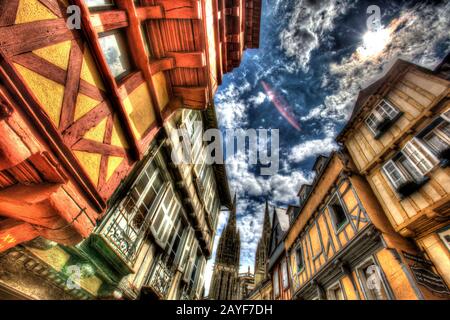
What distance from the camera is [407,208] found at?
17.5 ft

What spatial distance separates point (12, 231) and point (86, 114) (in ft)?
5.00

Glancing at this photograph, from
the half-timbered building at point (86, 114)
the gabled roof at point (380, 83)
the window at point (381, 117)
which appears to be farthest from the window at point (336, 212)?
the half-timbered building at point (86, 114)

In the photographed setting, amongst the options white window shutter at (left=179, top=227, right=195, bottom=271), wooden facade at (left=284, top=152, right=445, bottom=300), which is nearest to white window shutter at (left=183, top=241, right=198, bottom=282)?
white window shutter at (left=179, top=227, right=195, bottom=271)

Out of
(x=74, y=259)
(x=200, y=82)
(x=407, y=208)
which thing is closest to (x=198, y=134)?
(x=200, y=82)

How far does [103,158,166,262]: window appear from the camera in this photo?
535 cm

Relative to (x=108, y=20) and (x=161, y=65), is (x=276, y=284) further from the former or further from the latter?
(x=108, y=20)

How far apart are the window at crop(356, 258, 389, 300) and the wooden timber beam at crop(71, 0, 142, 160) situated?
21.9 ft

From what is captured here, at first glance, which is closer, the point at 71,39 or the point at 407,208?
the point at 71,39

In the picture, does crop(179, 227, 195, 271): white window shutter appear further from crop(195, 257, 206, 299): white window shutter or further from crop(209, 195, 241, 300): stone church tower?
crop(209, 195, 241, 300): stone church tower

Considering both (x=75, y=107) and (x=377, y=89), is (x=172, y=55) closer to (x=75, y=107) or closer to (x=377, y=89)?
(x=75, y=107)
